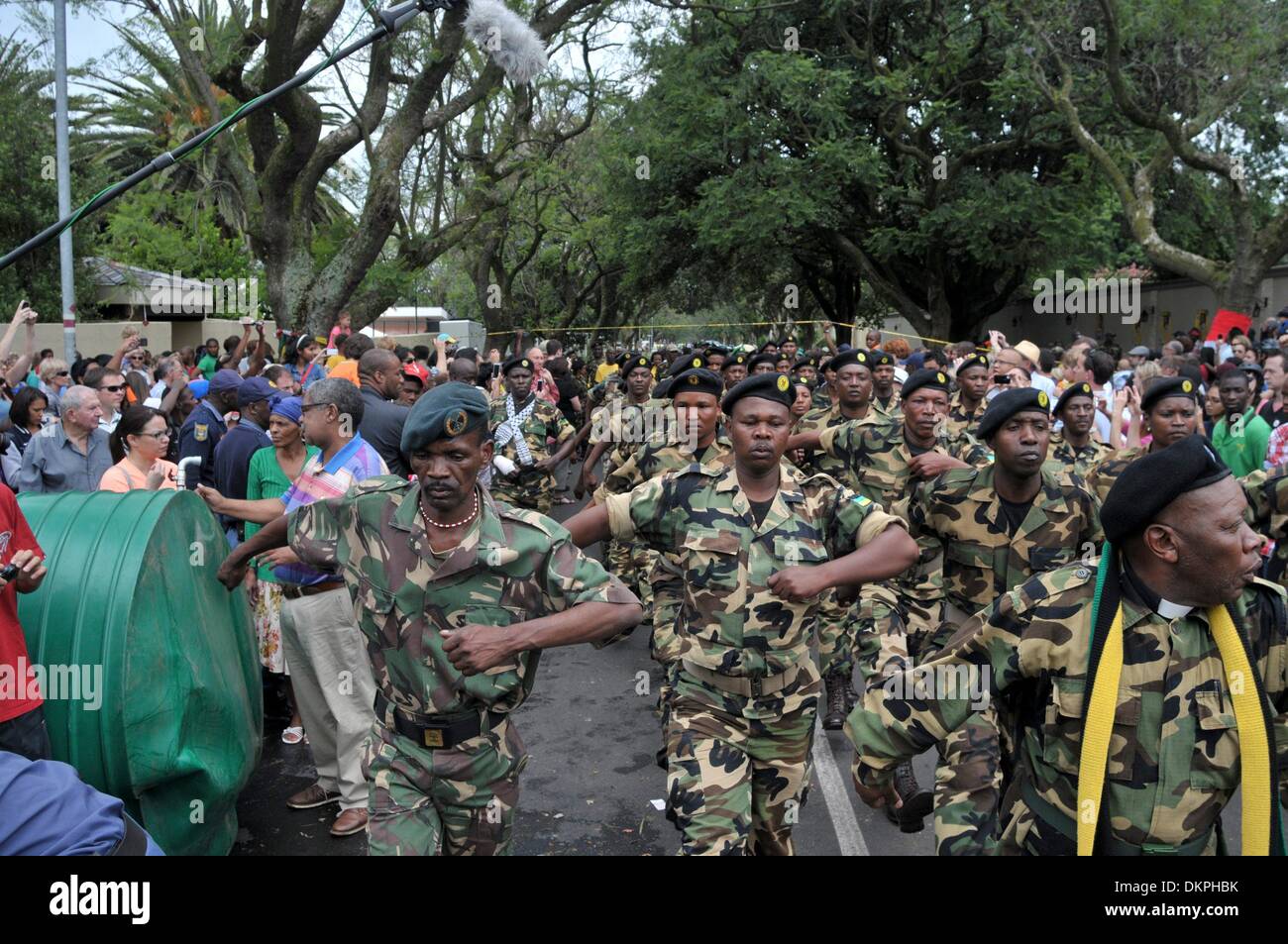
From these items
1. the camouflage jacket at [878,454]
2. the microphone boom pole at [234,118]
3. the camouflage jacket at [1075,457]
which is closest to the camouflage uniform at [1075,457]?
the camouflage jacket at [1075,457]

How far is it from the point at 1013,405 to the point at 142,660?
379 centimetres

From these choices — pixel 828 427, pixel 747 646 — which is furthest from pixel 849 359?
pixel 747 646

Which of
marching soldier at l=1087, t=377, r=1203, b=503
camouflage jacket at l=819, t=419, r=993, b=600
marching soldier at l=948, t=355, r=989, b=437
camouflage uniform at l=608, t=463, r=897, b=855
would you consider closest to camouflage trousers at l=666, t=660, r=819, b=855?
camouflage uniform at l=608, t=463, r=897, b=855

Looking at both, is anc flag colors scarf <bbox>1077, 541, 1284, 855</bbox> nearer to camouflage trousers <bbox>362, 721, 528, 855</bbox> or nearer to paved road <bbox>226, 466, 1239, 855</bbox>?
camouflage trousers <bbox>362, 721, 528, 855</bbox>

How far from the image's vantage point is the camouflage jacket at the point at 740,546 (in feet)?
14.2

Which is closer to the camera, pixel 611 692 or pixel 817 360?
pixel 611 692

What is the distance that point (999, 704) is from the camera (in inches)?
119

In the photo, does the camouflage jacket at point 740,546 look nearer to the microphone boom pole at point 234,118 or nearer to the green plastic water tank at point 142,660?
the green plastic water tank at point 142,660

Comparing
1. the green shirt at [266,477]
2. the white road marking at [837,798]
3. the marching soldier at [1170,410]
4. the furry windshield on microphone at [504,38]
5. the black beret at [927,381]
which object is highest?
the furry windshield on microphone at [504,38]

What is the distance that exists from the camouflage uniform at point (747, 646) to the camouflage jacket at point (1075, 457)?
1.67m

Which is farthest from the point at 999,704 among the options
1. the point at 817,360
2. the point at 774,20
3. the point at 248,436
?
the point at 774,20

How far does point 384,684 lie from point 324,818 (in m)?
2.35

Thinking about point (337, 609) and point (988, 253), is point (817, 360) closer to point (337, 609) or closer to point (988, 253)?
point (988, 253)

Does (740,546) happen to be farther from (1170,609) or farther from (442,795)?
(1170,609)
